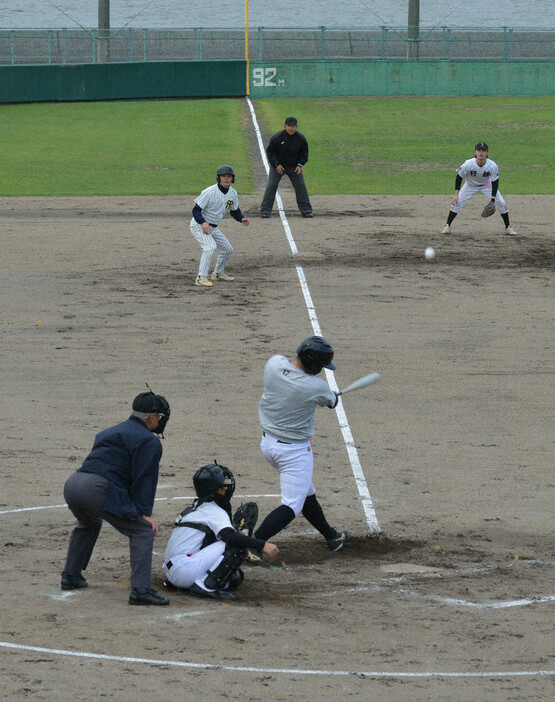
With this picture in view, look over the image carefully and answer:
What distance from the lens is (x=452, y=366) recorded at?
13258 mm

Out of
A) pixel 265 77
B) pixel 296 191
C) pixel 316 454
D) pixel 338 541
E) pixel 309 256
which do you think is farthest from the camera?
pixel 265 77

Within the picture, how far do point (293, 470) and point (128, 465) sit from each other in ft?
4.59

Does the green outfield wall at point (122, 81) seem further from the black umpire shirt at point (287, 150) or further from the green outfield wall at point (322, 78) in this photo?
the black umpire shirt at point (287, 150)

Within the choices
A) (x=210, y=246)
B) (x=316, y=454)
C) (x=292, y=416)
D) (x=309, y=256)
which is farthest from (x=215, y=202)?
(x=292, y=416)

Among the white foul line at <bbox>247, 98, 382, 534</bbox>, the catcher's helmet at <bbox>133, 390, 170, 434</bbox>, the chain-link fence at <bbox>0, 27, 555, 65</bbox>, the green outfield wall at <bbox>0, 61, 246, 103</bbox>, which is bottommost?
the white foul line at <bbox>247, 98, 382, 534</bbox>

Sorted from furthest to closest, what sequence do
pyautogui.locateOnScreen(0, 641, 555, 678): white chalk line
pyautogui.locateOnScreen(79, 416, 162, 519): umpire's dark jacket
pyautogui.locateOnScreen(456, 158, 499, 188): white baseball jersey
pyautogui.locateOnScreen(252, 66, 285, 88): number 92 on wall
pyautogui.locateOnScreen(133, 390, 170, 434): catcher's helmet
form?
1. pyautogui.locateOnScreen(252, 66, 285, 88): number 92 on wall
2. pyautogui.locateOnScreen(456, 158, 499, 188): white baseball jersey
3. pyautogui.locateOnScreen(133, 390, 170, 434): catcher's helmet
4. pyautogui.locateOnScreen(79, 416, 162, 519): umpire's dark jacket
5. pyautogui.locateOnScreen(0, 641, 555, 678): white chalk line

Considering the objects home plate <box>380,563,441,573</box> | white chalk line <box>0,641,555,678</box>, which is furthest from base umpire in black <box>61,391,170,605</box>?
home plate <box>380,563,441,573</box>

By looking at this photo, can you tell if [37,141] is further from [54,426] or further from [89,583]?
[89,583]

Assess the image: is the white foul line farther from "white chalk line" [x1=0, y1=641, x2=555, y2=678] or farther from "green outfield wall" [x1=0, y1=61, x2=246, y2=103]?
"green outfield wall" [x1=0, y1=61, x2=246, y2=103]

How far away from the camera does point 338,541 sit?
8.16m

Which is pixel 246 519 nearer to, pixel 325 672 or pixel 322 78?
pixel 325 672

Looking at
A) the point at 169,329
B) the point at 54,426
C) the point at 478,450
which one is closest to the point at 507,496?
the point at 478,450

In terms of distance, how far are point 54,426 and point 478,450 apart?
441 cm

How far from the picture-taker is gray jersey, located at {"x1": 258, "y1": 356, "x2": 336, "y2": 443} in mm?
7797
